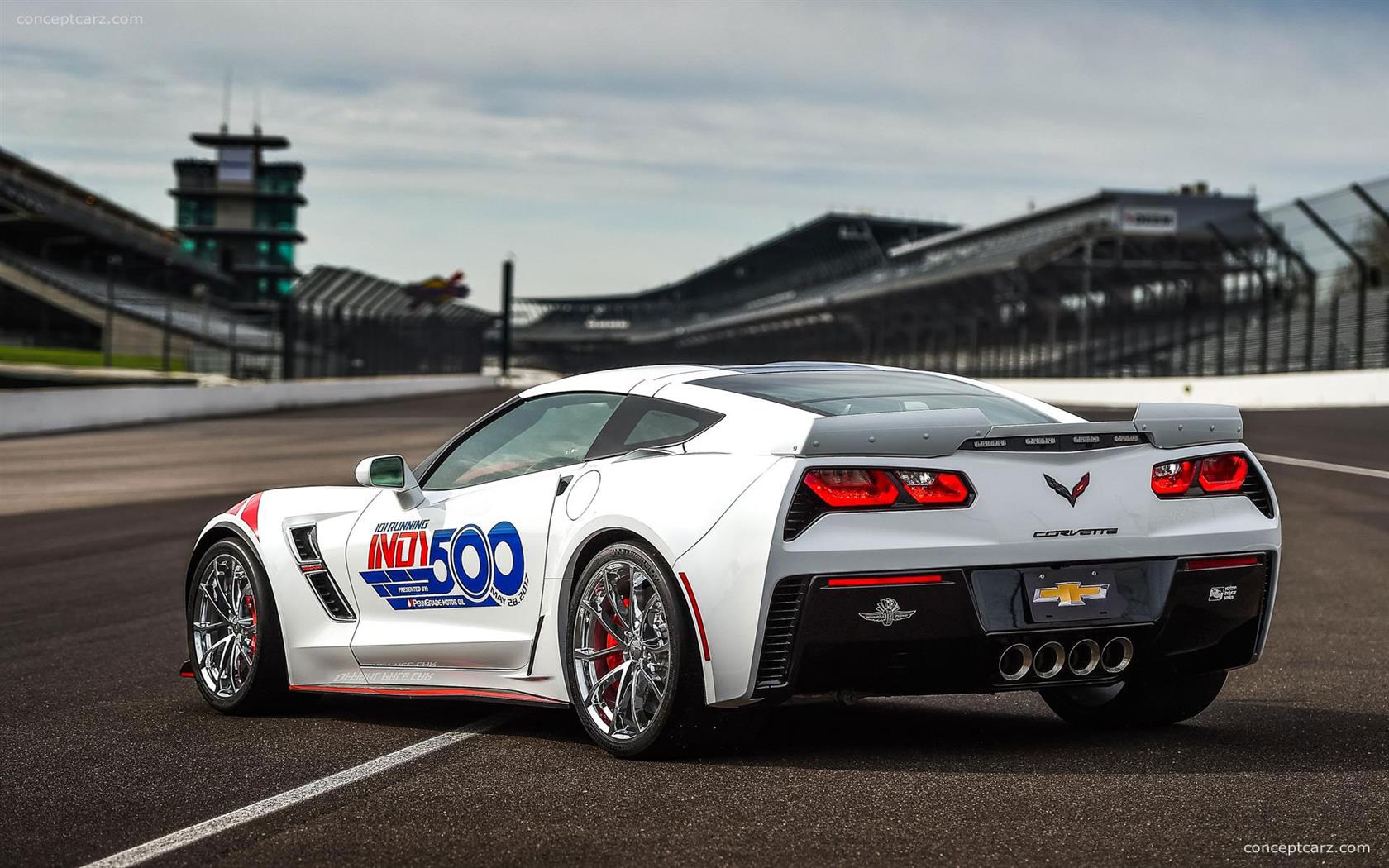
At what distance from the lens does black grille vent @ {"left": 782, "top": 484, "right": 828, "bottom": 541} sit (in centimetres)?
457

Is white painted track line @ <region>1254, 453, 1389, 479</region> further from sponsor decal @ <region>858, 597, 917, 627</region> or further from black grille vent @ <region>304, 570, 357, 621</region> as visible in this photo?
sponsor decal @ <region>858, 597, 917, 627</region>

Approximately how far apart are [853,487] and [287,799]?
1.78 m

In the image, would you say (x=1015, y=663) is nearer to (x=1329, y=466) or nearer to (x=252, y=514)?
(x=252, y=514)

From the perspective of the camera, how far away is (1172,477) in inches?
198

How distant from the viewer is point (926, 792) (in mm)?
4461

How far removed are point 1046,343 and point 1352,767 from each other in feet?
154

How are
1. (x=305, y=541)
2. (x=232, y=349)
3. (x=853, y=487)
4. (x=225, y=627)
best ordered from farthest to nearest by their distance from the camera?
(x=232, y=349), (x=225, y=627), (x=305, y=541), (x=853, y=487)

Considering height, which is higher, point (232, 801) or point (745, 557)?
point (745, 557)

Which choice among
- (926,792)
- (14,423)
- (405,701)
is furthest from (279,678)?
(14,423)


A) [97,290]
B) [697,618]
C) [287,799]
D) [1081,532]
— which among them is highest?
[97,290]

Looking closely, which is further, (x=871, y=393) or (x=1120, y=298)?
(x=1120, y=298)

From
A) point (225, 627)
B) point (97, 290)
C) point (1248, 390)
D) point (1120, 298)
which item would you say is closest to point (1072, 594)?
point (225, 627)

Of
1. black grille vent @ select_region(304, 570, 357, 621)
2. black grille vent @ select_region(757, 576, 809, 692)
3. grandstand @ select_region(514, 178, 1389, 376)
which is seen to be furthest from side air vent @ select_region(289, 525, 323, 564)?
grandstand @ select_region(514, 178, 1389, 376)

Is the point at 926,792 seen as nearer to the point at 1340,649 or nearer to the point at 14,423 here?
the point at 1340,649
